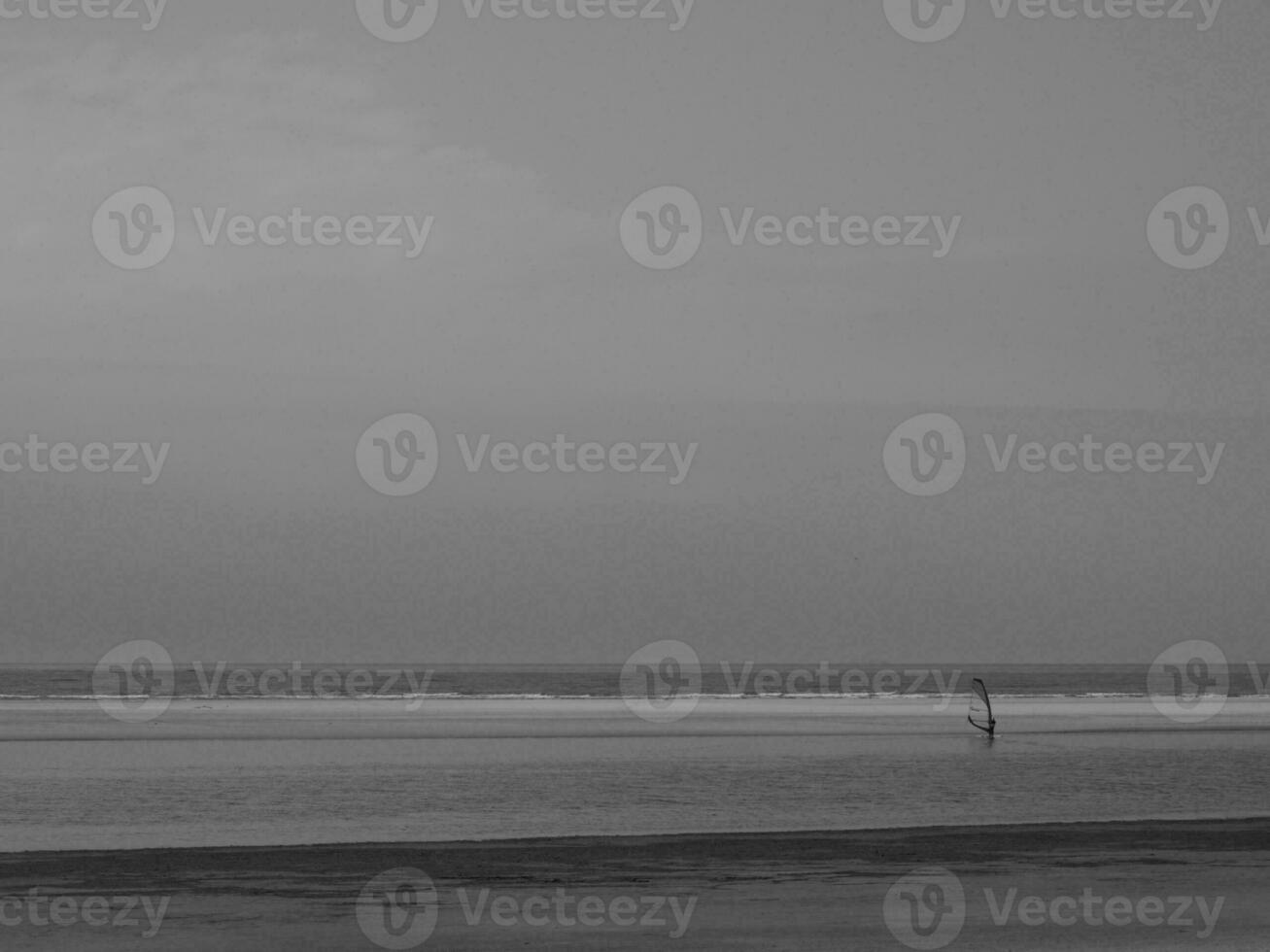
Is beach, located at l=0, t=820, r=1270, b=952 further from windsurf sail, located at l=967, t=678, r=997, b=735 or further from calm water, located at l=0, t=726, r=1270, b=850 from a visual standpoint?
windsurf sail, located at l=967, t=678, r=997, b=735

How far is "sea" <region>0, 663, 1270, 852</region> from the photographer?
18.6m

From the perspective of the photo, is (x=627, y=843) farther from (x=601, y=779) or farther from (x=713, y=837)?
(x=601, y=779)

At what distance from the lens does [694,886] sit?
13938 mm

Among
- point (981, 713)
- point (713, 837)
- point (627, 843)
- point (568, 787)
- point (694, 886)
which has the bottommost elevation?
point (694, 886)

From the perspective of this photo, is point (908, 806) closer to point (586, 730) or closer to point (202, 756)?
point (202, 756)

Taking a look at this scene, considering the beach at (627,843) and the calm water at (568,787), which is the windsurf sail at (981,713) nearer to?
the beach at (627,843)

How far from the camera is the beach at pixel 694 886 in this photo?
37.9 feet

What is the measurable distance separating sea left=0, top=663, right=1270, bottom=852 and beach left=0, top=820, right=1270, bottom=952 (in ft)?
5.01

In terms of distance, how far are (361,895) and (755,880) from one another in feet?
12.6

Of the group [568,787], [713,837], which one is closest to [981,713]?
[568,787]

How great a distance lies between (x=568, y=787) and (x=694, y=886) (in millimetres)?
9558

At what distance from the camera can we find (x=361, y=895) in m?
A: 13.2

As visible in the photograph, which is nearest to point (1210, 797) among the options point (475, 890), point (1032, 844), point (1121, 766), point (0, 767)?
point (1121, 766)

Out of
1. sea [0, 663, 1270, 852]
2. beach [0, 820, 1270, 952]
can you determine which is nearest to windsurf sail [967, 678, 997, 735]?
sea [0, 663, 1270, 852]
